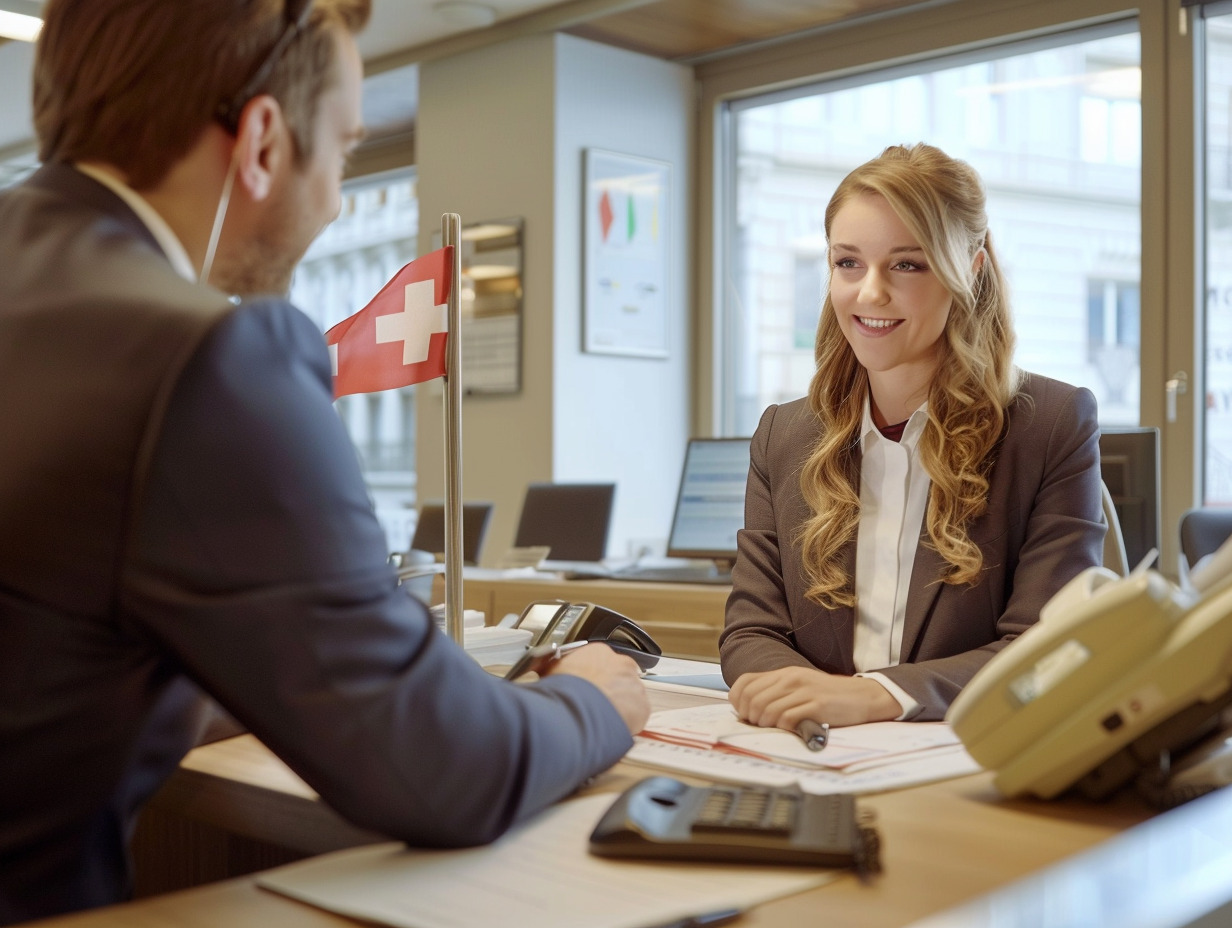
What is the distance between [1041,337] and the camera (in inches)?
186

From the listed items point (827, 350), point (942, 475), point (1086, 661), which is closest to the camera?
point (1086, 661)

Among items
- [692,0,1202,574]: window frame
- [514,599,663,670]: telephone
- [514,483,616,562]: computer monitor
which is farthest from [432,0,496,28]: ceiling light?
[514,599,663,670]: telephone

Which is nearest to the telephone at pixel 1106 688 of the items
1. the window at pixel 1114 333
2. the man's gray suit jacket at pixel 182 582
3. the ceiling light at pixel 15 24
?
the man's gray suit jacket at pixel 182 582

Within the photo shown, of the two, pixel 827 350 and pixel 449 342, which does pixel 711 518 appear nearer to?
pixel 827 350

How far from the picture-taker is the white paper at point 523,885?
756 millimetres

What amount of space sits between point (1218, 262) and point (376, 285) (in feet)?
14.7

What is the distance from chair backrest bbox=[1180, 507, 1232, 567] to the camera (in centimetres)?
280

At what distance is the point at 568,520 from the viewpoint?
435 cm

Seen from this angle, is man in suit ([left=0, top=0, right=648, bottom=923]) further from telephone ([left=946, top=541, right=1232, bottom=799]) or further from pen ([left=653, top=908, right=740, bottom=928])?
telephone ([left=946, top=541, right=1232, bottom=799])

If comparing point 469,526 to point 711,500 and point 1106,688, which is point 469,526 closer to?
point 711,500

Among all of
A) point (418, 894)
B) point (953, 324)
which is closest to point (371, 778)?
point (418, 894)

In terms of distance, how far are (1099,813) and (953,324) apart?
964 mm

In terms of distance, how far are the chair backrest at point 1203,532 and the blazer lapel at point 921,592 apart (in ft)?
4.55

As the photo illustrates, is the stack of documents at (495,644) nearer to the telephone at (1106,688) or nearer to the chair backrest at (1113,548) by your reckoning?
the telephone at (1106,688)
